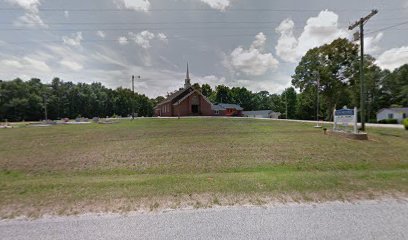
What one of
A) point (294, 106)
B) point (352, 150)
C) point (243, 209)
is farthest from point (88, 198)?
point (294, 106)

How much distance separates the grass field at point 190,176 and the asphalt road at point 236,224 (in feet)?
1.34

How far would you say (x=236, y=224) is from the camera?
369 centimetres

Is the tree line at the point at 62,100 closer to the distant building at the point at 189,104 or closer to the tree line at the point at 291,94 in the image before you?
the tree line at the point at 291,94

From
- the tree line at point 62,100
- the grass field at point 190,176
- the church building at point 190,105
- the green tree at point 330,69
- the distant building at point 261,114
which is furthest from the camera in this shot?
the distant building at point 261,114

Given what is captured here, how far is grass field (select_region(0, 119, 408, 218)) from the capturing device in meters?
4.77

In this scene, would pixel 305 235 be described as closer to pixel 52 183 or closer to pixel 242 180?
pixel 242 180

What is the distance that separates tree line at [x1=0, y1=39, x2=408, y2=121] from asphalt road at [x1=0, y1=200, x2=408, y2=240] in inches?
1027

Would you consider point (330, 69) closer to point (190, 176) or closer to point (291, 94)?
point (291, 94)

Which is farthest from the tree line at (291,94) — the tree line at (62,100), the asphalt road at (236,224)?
the asphalt road at (236,224)

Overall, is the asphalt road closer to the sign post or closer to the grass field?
the grass field

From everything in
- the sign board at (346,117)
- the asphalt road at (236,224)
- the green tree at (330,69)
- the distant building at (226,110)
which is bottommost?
the asphalt road at (236,224)

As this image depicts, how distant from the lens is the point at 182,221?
3836mm

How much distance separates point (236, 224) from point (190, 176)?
305cm

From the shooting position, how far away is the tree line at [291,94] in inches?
1672
